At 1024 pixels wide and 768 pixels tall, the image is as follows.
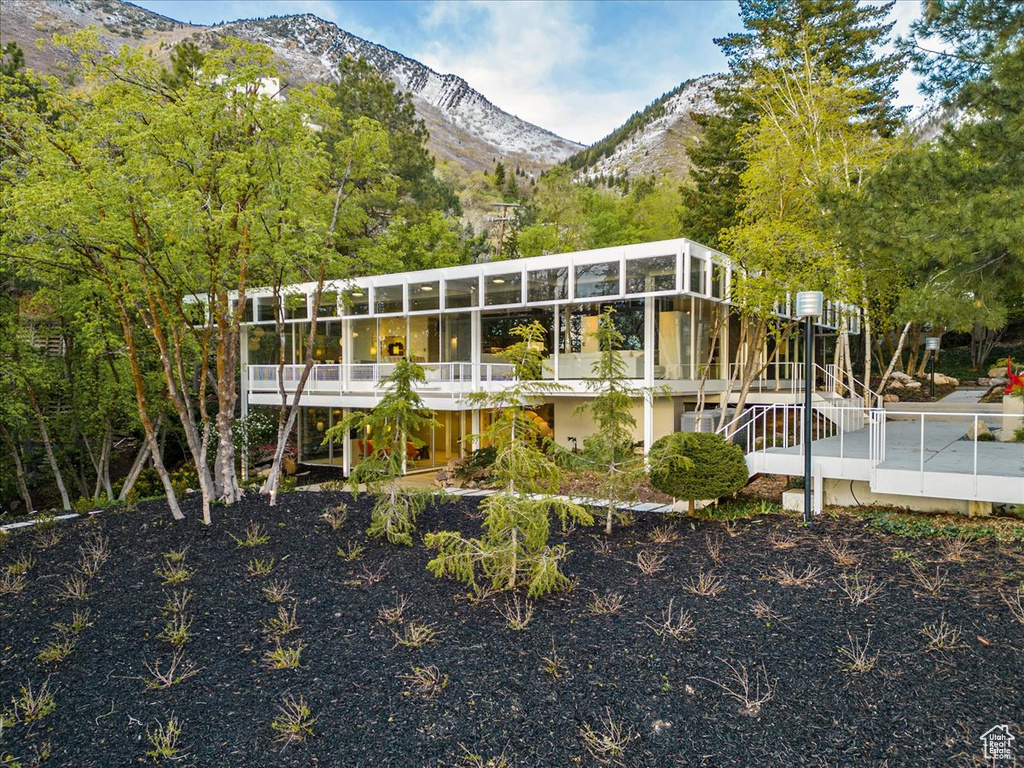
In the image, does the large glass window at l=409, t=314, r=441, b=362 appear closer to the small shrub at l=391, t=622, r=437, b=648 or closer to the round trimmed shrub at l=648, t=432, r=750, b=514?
the round trimmed shrub at l=648, t=432, r=750, b=514

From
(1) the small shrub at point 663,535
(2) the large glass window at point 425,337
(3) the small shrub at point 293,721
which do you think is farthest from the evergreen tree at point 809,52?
(3) the small shrub at point 293,721

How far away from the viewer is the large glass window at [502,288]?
1298 centimetres

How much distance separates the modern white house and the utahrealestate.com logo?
7.50 metres

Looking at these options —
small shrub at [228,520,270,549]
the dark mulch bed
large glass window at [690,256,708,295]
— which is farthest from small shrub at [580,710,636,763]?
large glass window at [690,256,708,295]

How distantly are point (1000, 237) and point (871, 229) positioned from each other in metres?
1.28

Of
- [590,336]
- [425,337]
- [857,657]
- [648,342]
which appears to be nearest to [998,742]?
[857,657]

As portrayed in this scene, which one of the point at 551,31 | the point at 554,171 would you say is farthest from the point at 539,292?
the point at 551,31

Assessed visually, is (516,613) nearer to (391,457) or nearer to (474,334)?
(391,457)

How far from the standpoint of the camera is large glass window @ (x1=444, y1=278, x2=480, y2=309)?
44.7 feet

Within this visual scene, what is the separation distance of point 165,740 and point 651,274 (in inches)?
412

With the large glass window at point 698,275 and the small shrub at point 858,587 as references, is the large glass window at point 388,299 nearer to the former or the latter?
the large glass window at point 698,275

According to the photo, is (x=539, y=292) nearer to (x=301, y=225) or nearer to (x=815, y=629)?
(x=301, y=225)

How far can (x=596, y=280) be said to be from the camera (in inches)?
474

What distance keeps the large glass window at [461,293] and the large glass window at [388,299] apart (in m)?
1.42
